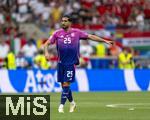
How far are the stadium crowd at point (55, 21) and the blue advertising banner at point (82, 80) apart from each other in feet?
9.50

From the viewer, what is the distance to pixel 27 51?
30.7 m

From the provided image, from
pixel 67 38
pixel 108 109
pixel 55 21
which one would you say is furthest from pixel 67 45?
pixel 55 21

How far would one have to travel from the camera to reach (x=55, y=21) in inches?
1350

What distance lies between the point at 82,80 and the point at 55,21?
26.4 feet

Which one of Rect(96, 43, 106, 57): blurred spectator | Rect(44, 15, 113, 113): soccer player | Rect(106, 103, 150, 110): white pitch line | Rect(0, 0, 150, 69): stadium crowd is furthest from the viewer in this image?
Rect(96, 43, 106, 57): blurred spectator

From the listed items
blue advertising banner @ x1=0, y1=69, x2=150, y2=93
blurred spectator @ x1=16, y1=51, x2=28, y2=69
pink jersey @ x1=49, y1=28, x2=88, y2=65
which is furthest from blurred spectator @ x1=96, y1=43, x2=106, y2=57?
pink jersey @ x1=49, y1=28, x2=88, y2=65

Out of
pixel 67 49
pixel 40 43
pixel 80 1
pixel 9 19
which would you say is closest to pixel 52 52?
pixel 40 43

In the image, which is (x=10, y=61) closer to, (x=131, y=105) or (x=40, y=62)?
(x=40, y=62)

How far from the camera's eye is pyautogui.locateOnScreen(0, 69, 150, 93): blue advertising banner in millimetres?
26219

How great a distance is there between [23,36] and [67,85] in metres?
16.2

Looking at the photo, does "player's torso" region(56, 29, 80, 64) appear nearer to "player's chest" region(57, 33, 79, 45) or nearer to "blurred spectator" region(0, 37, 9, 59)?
"player's chest" region(57, 33, 79, 45)

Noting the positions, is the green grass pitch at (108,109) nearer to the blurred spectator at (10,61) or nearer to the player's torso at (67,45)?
the player's torso at (67,45)

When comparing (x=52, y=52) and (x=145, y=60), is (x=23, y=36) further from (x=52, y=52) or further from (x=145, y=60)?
(x=145, y=60)

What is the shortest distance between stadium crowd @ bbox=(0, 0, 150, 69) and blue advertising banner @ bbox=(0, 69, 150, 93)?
2.89 meters
